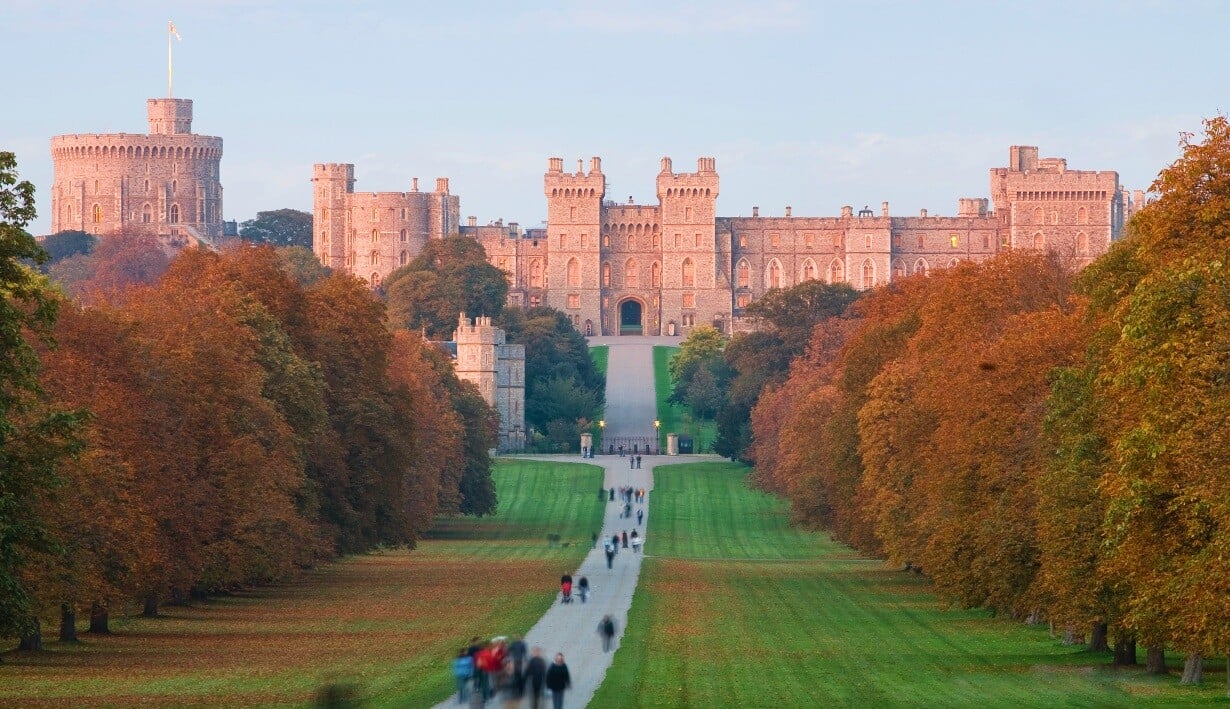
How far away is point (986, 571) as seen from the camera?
106 ft

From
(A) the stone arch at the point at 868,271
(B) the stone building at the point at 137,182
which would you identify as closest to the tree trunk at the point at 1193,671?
(A) the stone arch at the point at 868,271

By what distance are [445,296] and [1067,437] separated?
83.2 m

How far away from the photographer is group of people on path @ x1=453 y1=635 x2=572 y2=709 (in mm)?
20812

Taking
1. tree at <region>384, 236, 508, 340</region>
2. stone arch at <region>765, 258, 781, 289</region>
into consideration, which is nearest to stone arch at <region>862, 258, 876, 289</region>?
stone arch at <region>765, 258, 781, 289</region>

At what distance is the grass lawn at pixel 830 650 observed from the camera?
79.3ft

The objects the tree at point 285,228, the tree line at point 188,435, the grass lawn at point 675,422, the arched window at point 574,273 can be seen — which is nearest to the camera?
the tree line at point 188,435

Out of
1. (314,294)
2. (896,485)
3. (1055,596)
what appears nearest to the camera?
(1055,596)

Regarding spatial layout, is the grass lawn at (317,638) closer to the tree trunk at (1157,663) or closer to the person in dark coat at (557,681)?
the person in dark coat at (557,681)

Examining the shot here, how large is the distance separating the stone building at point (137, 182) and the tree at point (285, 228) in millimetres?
9895

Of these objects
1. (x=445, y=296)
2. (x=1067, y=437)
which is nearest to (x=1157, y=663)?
(x=1067, y=437)

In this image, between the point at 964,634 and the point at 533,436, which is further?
the point at 533,436

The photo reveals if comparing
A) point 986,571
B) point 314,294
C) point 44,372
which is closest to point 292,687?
point 44,372

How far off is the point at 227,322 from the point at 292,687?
571 inches

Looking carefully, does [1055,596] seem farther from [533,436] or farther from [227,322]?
[533,436]
